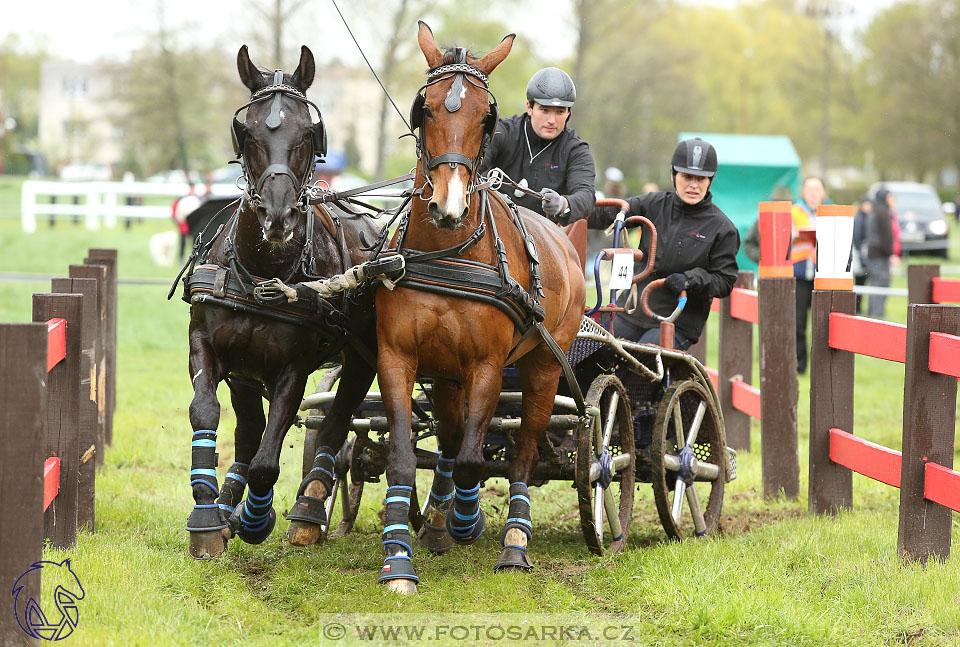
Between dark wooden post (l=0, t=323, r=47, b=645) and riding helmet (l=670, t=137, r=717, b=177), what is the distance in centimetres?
427

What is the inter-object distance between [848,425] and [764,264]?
4.00 feet

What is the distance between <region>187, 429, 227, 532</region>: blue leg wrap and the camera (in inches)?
190

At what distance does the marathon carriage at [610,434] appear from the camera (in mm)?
5520

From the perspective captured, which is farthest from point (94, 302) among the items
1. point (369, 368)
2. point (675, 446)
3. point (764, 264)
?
point (764, 264)

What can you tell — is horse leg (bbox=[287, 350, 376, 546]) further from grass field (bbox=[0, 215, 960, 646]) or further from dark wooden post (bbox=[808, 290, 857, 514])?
dark wooden post (bbox=[808, 290, 857, 514])

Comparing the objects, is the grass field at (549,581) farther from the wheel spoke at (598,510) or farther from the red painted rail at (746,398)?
the red painted rail at (746,398)

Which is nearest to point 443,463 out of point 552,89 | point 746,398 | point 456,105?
point 456,105

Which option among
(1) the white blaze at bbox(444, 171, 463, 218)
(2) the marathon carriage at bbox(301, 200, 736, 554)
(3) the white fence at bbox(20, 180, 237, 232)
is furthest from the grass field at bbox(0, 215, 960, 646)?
(3) the white fence at bbox(20, 180, 237, 232)

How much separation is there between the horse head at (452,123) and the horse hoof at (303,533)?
1736 mm

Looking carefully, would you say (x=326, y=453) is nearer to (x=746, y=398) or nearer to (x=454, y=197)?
(x=454, y=197)

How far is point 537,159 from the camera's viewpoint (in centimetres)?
631

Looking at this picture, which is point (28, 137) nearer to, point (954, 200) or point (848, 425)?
point (954, 200)

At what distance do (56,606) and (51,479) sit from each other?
0.94 m

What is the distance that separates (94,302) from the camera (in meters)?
5.94
